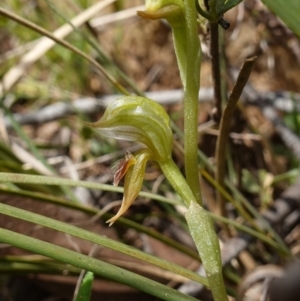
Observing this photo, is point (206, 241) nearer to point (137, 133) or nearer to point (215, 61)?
point (137, 133)

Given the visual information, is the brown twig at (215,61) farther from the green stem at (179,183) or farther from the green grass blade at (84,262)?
the green grass blade at (84,262)

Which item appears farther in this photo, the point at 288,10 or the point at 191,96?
the point at 191,96

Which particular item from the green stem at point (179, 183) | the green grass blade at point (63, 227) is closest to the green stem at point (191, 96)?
the green stem at point (179, 183)

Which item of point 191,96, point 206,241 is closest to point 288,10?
point 191,96

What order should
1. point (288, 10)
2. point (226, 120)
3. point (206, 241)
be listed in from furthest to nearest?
point (226, 120) → point (206, 241) → point (288, 10)

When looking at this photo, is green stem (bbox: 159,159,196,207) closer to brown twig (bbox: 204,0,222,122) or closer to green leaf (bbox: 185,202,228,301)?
green leaf (bbox: 185,202,228,301)

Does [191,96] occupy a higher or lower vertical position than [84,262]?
higher
